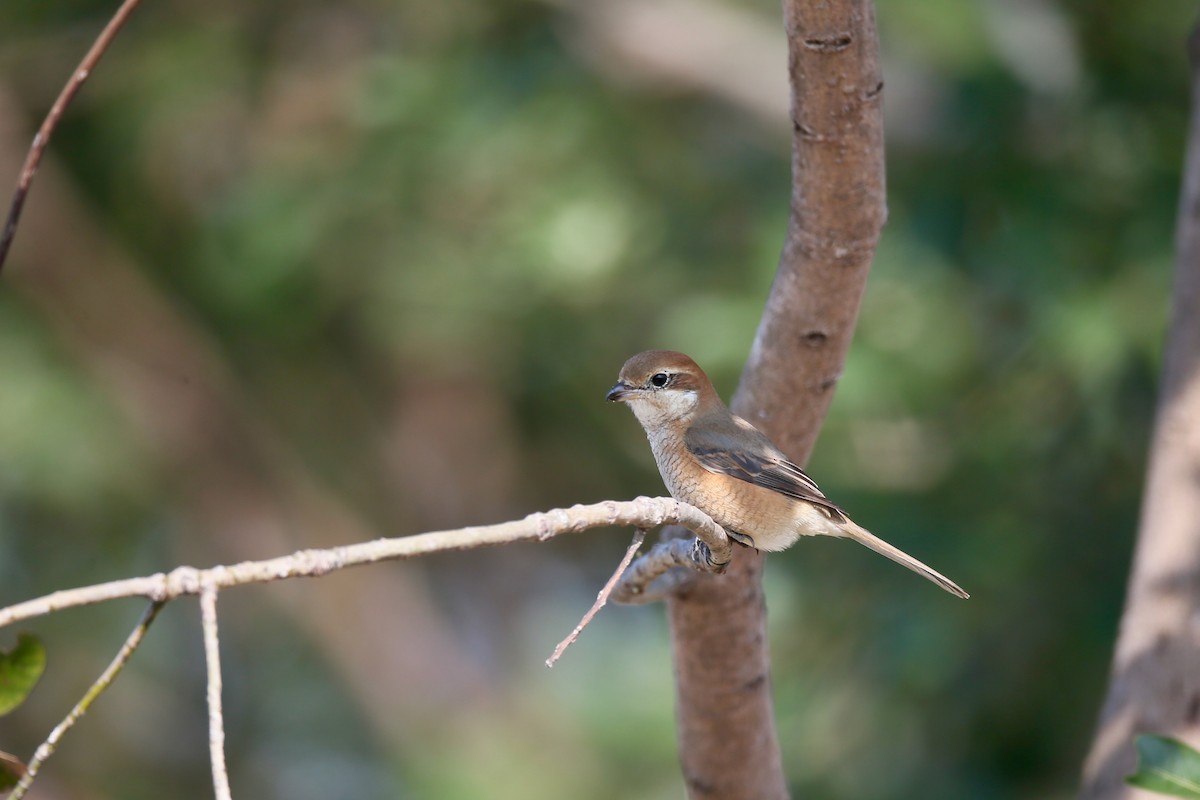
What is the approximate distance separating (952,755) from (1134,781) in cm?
306

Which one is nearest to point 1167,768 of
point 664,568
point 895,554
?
point 664,568

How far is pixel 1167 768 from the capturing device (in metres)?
2.25

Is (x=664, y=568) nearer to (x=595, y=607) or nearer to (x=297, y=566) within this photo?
(x=595, y=607)

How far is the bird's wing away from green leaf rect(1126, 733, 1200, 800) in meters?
1.22

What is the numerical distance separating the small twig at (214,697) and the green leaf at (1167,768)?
1588mm

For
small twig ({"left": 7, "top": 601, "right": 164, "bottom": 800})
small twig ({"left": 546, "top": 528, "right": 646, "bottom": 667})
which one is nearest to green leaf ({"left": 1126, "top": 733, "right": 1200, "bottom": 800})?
small twig ({"left": 546, "top": 528, "right": 646, "bottom": 667})

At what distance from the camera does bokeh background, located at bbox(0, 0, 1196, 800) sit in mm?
5055

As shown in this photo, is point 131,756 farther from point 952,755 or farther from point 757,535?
point 757,535

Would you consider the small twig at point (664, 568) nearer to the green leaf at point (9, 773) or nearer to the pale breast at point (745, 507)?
the pale breast at point (745, 507)

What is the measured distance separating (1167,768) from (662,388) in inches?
76.9

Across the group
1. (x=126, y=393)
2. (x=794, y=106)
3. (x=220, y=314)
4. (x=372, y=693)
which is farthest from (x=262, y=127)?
(x=794, y=106)

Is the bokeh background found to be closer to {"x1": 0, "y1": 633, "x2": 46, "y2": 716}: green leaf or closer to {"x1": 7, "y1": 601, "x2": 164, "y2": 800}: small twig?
{"x1": 0, "y1": 633, "x2": 46, "y2": 716}: green leaf

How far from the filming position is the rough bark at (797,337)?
7.80 ft

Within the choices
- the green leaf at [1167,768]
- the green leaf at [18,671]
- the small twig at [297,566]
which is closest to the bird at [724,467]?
the green leaf at [1167,768]
